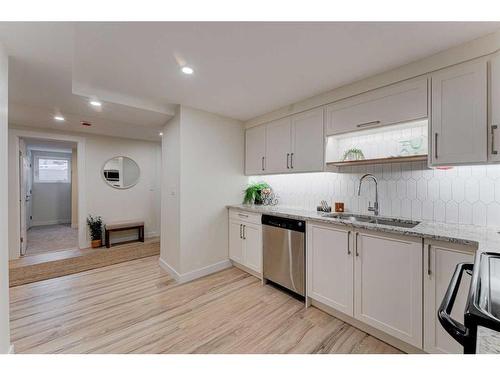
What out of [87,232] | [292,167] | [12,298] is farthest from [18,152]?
[292,167]

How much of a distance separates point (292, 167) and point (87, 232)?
4.34 metres

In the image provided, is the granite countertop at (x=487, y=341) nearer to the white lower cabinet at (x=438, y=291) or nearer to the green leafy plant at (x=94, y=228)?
the white lower cabinet at (x=438, y=291)

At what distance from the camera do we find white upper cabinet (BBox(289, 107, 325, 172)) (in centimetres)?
254

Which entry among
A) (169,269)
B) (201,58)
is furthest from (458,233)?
(169,269)

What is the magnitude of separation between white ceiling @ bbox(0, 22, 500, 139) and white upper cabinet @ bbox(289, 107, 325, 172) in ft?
0.86

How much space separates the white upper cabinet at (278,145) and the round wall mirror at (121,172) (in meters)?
3.53

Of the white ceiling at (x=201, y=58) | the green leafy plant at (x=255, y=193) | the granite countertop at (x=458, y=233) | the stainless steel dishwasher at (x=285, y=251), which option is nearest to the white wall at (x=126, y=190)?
the white ceiling at (x=201, y=58)

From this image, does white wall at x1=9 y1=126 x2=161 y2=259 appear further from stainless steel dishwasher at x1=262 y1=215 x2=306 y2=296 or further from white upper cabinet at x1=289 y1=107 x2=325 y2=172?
white upper cabinet at x1=289 y1=107 x2=325 y2=172

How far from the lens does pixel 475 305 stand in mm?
577

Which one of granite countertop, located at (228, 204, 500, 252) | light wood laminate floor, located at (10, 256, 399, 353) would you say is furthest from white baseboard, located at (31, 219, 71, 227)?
granite countertop, located at (228, 204, 500, 252)

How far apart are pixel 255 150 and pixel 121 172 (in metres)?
3.39

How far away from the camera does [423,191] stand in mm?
2072

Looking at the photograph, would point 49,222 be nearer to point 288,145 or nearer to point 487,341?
point 288,145
